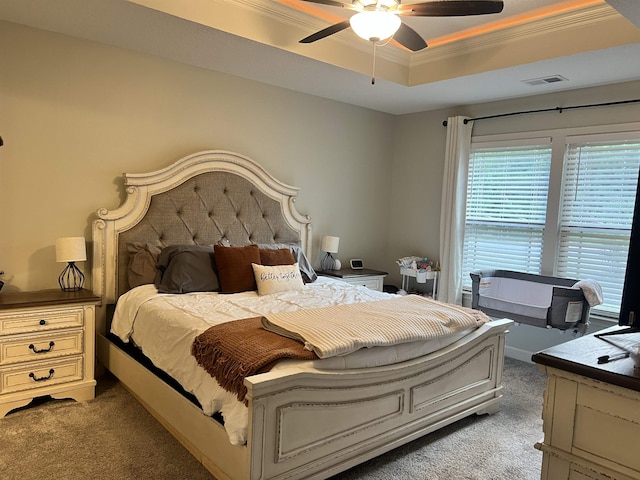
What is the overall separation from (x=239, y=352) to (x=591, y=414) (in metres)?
1.34

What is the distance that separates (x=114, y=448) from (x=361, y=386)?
1.34 meters

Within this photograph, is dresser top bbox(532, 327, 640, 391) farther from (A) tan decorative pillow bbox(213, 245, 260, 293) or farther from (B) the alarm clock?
(B) the alarm clock

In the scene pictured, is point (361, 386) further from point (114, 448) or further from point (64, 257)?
point (64, 257)

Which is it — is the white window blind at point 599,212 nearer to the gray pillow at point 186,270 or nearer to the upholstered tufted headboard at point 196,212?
the upholstered tufted headboard at point 196,212

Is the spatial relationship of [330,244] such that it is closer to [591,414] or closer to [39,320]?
[39,320]

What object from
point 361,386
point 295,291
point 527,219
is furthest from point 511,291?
point 361,386

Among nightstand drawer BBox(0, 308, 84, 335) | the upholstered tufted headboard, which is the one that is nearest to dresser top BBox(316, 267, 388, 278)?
the upholstered tufted headboard

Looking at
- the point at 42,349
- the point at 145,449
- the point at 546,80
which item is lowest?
the point at 145,449

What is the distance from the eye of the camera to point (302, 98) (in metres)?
4.40

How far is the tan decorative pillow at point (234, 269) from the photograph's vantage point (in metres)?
3.32

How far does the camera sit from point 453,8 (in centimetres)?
218

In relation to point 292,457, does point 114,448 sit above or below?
below

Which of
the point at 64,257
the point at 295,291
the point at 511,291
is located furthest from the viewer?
the point at 511,291

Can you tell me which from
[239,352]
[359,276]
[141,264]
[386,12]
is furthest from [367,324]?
[359,276]
